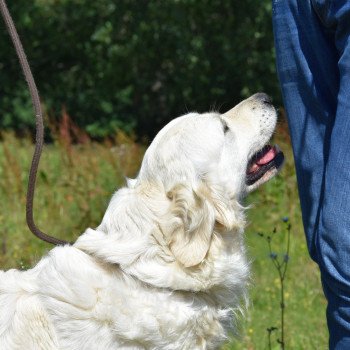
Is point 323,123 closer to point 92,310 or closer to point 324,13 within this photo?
point 324,13

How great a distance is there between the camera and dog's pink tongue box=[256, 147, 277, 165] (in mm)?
4088

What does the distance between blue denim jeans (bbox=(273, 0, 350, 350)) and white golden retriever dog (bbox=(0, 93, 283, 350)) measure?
43 cm

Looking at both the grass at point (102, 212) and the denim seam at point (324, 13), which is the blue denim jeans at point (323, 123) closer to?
the denim seam at point (324, 13)

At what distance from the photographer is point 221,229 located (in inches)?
149

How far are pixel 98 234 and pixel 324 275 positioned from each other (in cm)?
95

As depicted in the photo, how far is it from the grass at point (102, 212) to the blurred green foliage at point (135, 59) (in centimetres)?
465

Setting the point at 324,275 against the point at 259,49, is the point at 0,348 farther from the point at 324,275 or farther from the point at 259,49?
the point at 259,49

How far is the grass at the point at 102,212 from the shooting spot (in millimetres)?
5994

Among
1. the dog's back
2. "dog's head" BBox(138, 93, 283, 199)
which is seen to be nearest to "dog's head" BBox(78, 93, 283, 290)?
"dog's head" BBox(138, 93, 283, 199)

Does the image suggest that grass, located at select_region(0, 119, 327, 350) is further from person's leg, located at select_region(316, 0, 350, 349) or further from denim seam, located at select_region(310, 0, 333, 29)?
denim seam, located at select_region(310, 0, 333, 29)

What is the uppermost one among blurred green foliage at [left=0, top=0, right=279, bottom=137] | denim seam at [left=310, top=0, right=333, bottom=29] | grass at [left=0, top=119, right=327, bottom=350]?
denim seam at [left=310, top=0, right=333, bottom=29]

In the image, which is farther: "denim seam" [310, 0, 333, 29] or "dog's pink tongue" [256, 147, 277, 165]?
"dog's pink tongue" [256, 147, 277, 165]

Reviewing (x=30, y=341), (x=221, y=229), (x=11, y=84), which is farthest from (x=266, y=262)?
A: (x=11, y=84)

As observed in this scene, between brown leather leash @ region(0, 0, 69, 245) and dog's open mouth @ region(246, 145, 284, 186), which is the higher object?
brown leather leash @ region(0, 0, 69, 245)
